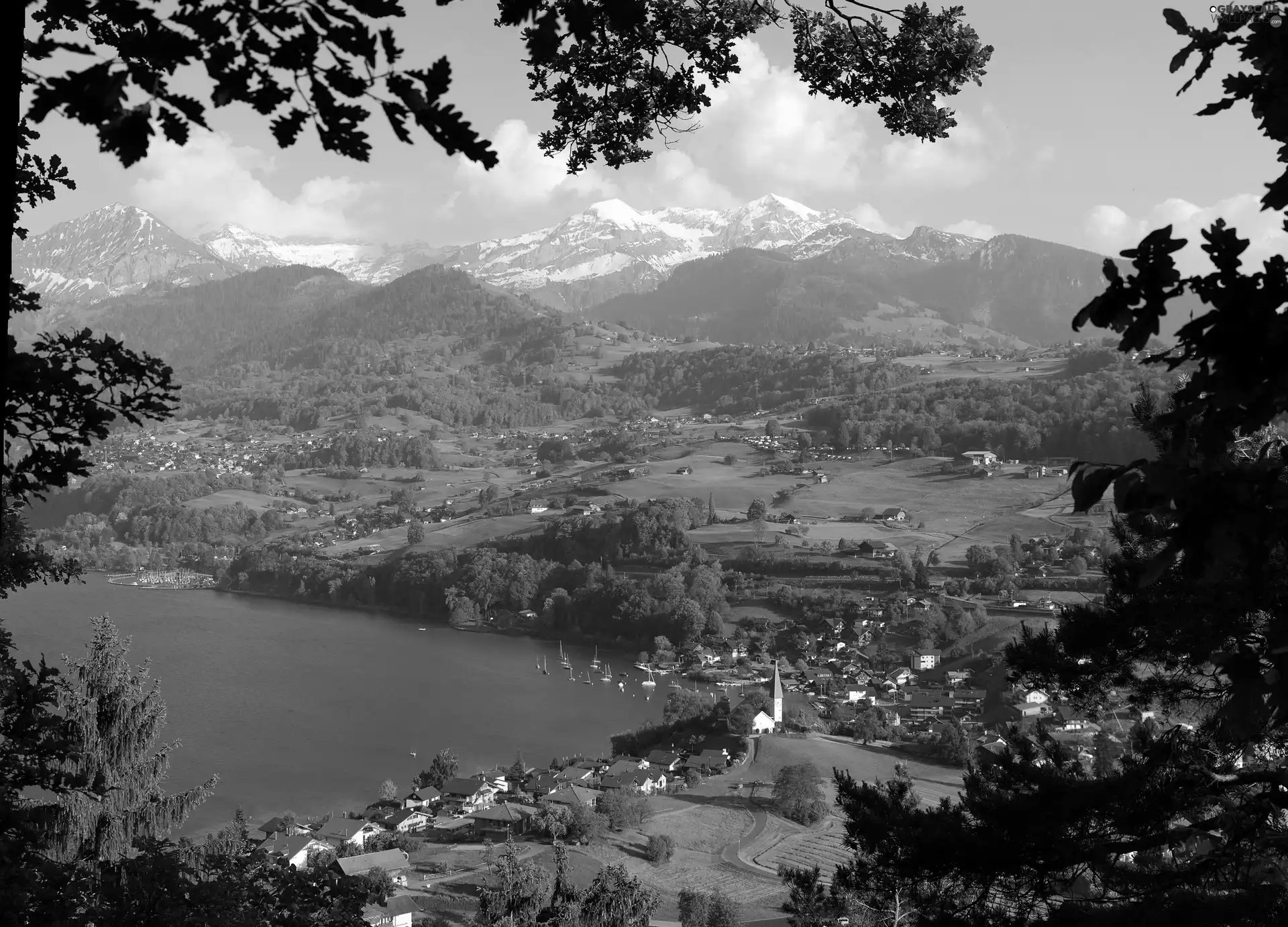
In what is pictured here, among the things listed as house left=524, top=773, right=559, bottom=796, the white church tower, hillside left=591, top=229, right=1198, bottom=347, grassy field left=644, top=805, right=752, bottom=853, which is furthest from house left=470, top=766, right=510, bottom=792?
hillside left=591, top=229, right=1198, bottom=347

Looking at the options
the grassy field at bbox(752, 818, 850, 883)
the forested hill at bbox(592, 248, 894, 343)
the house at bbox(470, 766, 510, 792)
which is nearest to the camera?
the grassy field at bbox(752, 818, 850, 883)

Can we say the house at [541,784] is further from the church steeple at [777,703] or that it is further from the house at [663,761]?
the church steeple at [777,703]

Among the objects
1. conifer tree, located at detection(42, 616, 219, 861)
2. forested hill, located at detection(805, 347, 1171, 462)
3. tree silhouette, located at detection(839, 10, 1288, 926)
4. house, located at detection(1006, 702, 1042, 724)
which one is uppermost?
forested hill, located at detection(805, 347, 1171, 462)

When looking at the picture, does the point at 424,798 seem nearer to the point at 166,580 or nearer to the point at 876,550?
the point at 876,550

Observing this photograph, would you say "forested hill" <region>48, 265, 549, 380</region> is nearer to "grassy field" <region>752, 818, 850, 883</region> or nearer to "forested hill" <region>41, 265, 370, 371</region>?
"forested hill" <region>41, 265, 370, 371</region>

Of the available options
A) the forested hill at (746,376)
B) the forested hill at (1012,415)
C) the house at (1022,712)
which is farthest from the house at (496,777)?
the forested hill at (746,376)

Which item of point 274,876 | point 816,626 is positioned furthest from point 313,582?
point 274,876
